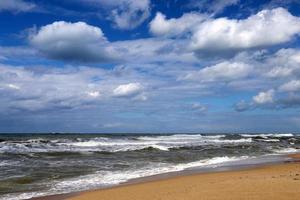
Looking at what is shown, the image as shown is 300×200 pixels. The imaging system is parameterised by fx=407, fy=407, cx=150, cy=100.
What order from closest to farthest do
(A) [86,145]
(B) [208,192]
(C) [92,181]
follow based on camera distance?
(B) [208,192] → (C) [92,181] → (A) [86,145]

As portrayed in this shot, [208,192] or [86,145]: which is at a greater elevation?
[86,145]

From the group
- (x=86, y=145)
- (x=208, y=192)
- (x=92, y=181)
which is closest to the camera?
(x=208, y=192)

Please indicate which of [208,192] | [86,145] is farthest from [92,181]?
[86,145]

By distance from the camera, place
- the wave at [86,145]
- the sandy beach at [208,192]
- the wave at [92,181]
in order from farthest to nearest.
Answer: the wave at [86,145], the wave at [92,181], the sandy beach at [208,192]

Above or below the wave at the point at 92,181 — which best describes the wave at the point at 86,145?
above

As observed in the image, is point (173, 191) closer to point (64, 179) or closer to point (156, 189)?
point (156, 189)

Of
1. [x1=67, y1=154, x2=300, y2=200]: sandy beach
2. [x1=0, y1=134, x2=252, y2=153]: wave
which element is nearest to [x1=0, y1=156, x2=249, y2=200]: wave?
[x1=67, y1=154, x2=300, y2=200]: sandy beach

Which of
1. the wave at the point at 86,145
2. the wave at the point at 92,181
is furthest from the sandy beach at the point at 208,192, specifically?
the wave at the point at 86,145

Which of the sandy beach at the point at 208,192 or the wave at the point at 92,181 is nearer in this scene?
the sandy beach at the point at 208,192

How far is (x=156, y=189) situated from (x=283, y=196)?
3.79m

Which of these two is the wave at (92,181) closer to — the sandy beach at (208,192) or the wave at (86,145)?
the sandy beach at (208,192)

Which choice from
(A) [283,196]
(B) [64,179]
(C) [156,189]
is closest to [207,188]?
(C) [156,189]

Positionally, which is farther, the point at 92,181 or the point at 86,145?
the point at 86,145

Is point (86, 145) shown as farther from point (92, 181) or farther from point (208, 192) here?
point (208, 192)
